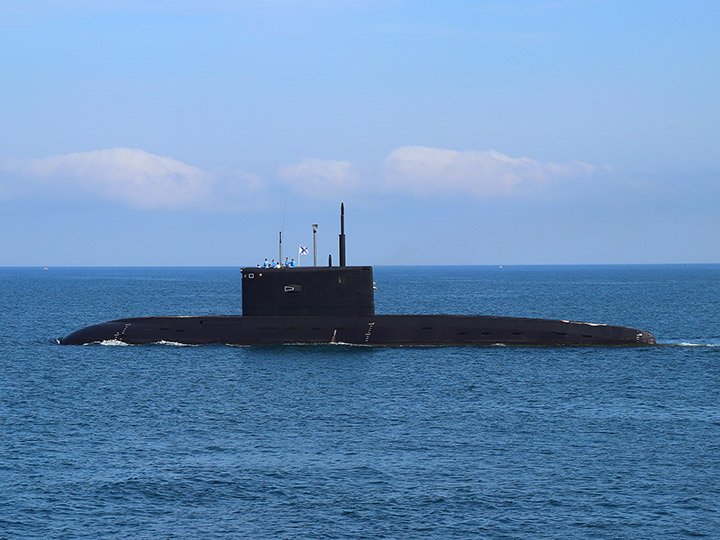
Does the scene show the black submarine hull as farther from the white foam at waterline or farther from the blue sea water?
the blue sea water

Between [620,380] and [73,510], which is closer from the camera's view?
[73,510]

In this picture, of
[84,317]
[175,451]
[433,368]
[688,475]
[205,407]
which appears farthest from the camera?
[84,317]

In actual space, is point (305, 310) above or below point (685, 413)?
above

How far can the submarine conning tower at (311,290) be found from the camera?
50562mm

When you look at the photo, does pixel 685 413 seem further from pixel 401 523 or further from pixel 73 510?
pixel 73 510

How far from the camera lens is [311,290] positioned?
51.0 m

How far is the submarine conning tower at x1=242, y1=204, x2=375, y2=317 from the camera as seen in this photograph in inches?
1991

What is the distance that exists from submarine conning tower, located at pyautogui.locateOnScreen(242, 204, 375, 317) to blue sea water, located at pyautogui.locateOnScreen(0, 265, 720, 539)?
2540 millimetres

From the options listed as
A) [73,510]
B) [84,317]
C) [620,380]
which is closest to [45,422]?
[73,510]

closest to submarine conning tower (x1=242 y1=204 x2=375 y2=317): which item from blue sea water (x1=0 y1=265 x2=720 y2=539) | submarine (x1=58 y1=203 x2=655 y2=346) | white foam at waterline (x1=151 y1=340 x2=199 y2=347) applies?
submarine (x1=58 y1=203 x2=655 y2=346)

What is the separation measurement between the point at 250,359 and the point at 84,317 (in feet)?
168

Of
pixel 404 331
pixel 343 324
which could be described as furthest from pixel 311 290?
pixel 404 331

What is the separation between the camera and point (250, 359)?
4844 cm

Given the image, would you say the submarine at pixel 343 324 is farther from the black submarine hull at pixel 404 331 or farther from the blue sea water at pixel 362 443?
the blue sea water at pixel 362 443
